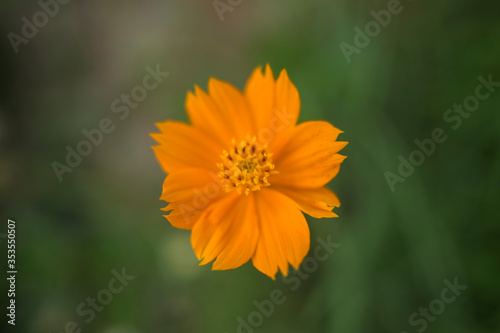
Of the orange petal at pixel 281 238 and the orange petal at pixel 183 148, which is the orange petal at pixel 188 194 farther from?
the orange petal at pixel 281 238

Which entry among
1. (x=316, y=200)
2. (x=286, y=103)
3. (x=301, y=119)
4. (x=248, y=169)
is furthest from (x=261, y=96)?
(x=301, y=119)

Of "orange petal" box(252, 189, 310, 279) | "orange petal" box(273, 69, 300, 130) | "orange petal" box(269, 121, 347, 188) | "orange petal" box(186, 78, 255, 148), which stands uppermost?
"orange petal" box(186, 78, 255, 148)

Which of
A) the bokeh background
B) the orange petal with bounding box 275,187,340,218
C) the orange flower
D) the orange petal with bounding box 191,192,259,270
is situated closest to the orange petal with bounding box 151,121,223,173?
the orange flower

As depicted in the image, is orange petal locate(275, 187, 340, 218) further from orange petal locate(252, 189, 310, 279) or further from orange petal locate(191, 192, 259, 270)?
orange petal locate(191, 192, 259, 270)

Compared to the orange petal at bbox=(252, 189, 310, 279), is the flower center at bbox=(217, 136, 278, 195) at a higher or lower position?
higher

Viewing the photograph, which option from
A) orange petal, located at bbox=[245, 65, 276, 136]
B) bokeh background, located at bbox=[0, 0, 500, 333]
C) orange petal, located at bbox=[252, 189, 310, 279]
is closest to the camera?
orange petal, located at bbox=[252, 189, 310, 279]

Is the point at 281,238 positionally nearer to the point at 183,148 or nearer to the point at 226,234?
the point at 226,234

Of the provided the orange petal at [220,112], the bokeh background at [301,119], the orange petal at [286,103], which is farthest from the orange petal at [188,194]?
the bokeh background at [301,119]

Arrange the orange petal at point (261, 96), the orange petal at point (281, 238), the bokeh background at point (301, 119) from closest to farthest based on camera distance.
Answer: the orange petal at point (281, 238) < the orange petal at point (261, 96) < the bokeh background at point (301, 119)
